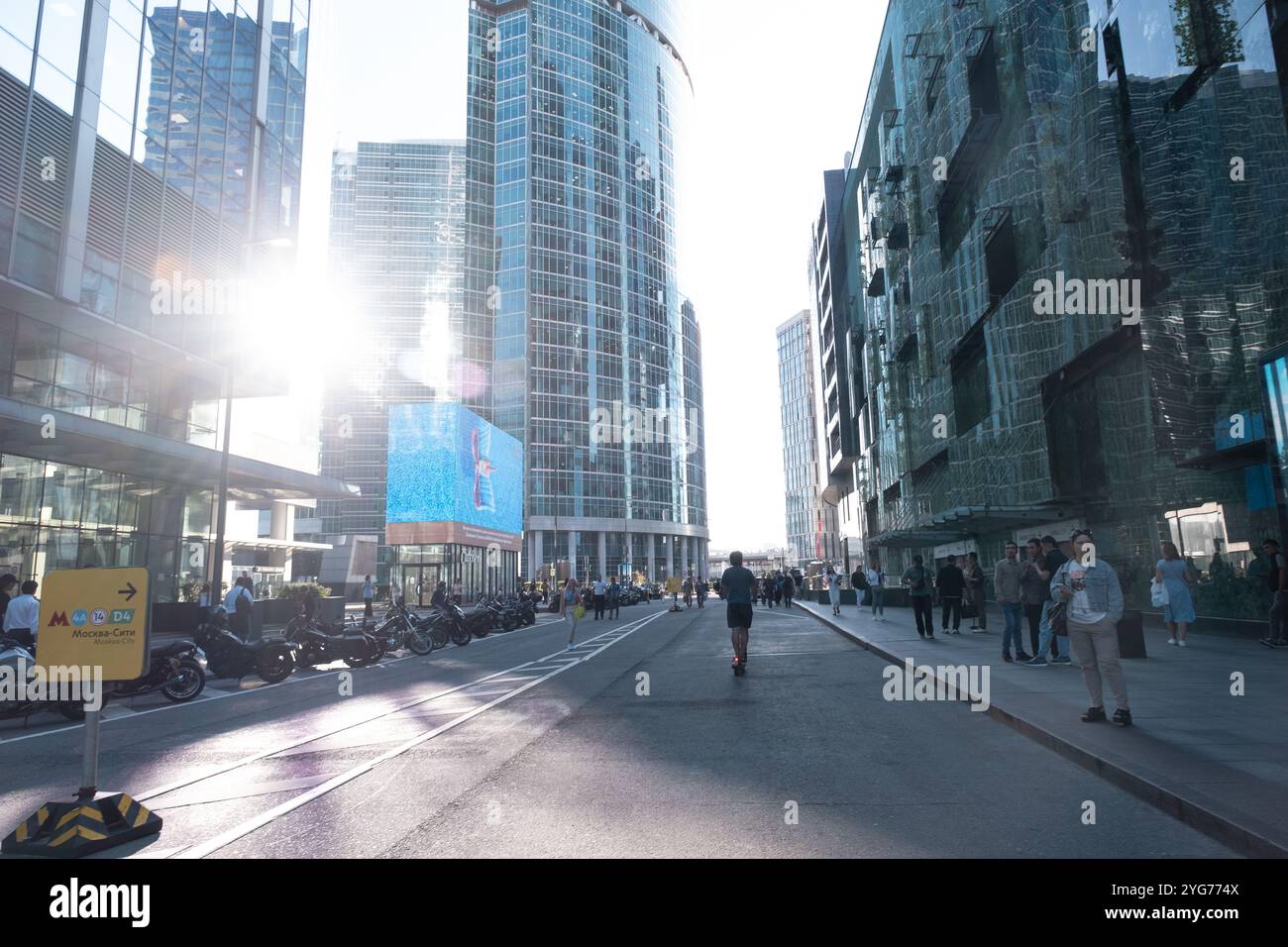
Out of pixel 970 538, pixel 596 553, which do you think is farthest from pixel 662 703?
pixel 596 553

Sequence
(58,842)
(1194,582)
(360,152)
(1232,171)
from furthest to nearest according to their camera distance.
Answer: (360,152), (1194,582), (1232,171), (58,842)

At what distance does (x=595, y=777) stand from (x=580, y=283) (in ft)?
317

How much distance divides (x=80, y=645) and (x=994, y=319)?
27343mm

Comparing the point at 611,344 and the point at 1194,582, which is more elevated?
the point at 611,344

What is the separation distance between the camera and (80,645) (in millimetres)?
5367

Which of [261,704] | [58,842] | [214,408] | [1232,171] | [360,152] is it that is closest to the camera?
[58,842]

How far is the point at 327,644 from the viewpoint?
15641 millimetres

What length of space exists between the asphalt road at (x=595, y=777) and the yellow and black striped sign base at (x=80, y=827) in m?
0.21

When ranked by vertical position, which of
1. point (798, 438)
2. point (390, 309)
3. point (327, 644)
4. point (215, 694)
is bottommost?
point (215, 694)

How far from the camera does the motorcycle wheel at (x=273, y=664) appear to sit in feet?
45.3

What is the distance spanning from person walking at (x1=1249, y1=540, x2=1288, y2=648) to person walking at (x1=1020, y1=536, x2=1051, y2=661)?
4.13 metres

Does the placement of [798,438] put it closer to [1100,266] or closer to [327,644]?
[1100,266]

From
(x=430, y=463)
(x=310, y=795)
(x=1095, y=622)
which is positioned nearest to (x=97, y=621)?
(x=310, y=795)
